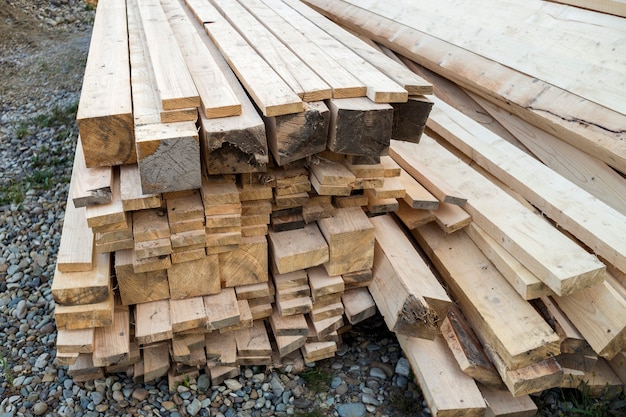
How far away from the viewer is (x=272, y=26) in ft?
12.4

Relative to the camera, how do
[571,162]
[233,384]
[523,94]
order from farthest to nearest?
[523,94], [571,162], [233,384]

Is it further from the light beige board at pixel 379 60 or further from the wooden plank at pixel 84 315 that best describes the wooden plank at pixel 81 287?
the light beige board at pixel 379 60

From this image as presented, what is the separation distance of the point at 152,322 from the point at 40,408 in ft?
2.57

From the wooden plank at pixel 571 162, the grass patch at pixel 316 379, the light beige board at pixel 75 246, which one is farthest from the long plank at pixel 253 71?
the wooden plank at pixel 571 162

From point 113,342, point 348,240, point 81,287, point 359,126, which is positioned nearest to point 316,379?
point 348,240

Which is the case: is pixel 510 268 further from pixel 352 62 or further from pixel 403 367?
pixel 352 62

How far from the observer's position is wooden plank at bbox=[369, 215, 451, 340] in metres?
2.70

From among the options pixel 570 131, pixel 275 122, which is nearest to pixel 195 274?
pixel 275 122

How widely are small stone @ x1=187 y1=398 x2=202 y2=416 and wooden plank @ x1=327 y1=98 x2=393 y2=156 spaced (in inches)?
61.2

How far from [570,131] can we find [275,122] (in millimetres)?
1891

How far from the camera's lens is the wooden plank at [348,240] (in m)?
2.90

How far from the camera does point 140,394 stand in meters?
2.96

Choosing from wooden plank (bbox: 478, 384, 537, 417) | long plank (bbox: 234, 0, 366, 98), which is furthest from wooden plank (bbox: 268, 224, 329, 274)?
wooden plank (bbox: 478, 384, 537, 417)

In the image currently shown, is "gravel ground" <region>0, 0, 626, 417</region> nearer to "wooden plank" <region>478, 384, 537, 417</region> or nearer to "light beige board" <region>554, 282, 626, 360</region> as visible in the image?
"wooden plank" <region>478, 384, 537, 417</region>
